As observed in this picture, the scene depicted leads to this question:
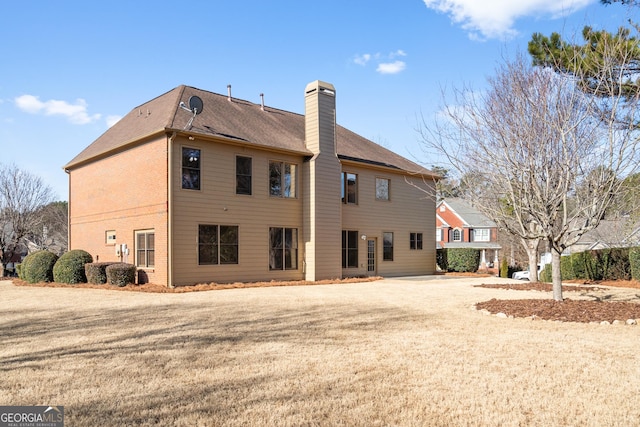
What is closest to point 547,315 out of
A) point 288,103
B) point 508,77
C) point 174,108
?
point 508,77

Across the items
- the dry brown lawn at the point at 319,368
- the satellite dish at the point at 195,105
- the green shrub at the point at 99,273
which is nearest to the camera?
the dry brown lawn at the point at 319,368

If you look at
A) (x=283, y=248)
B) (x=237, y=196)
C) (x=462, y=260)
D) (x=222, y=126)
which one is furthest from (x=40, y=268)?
(x=462, y=260)

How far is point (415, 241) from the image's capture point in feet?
80.2

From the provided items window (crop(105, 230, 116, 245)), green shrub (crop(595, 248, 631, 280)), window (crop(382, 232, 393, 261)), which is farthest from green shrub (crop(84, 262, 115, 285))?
green shrub (crop(595, 248, 631, 280))

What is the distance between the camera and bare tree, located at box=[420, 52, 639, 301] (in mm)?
10000

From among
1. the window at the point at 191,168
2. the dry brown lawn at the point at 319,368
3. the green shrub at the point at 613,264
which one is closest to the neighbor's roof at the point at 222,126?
the window at the point at 191,168

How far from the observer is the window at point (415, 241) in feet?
79.4

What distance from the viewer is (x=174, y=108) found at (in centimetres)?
1745

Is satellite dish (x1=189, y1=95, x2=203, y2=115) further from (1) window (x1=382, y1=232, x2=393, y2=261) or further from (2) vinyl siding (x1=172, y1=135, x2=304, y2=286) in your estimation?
(1) window (x1=382, y1=232, x2=393, y2=261)

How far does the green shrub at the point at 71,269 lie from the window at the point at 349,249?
10.1 m

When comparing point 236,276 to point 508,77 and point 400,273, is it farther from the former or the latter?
point 508,77

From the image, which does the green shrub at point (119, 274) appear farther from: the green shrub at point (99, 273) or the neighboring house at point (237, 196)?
the neighboring house at point (237, 196)

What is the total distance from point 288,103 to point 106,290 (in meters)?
13.4

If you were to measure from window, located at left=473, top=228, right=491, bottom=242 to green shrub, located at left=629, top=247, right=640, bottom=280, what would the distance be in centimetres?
3015
